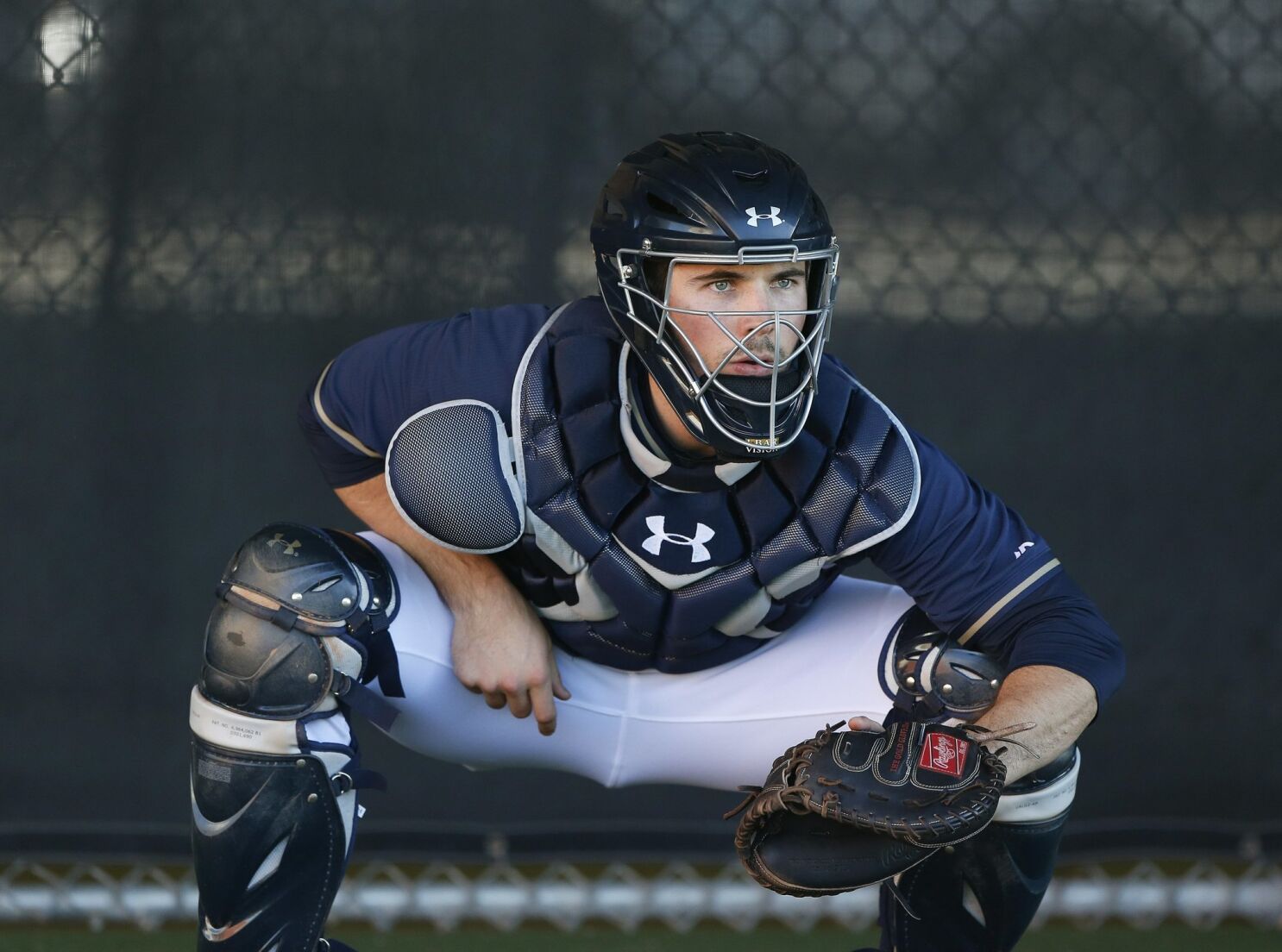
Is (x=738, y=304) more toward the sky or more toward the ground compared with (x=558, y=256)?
more toward the sky

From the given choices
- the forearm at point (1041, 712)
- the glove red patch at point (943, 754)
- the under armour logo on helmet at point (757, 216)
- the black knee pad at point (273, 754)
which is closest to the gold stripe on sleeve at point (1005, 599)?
the forearm at point (1041, 712)

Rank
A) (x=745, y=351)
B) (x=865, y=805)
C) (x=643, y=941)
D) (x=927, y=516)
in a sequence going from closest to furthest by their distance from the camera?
(x=865, y=805)
(x=745, y=351)
(x=927, y=516)
(x=643, y=941)

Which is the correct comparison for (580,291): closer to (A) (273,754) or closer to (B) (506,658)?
(B) (506,658)

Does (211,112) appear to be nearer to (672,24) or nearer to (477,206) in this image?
(477,206)

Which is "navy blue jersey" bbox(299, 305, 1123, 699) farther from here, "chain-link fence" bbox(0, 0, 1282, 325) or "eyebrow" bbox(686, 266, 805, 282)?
"chain-link fence" bbox(0, 0, 1282, 325)

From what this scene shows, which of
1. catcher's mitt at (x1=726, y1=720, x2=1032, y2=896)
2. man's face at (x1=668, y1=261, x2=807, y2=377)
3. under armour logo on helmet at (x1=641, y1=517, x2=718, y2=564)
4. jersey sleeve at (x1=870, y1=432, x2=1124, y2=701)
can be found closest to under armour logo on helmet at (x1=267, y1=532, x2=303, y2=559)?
under armour logo on helmet at (x1=641, y1=517, x2=718, y2=564)

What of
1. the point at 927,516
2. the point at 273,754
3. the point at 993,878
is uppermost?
the point at 927,516

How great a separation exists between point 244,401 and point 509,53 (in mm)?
868

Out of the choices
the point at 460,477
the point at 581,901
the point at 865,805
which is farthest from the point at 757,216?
the point at 581,901

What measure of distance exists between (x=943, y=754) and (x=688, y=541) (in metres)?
0.55

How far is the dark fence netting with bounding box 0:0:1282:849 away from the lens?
117 inches

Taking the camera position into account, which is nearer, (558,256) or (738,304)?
(738,304)

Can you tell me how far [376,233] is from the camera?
3.04 meters

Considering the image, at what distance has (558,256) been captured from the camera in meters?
3.09
